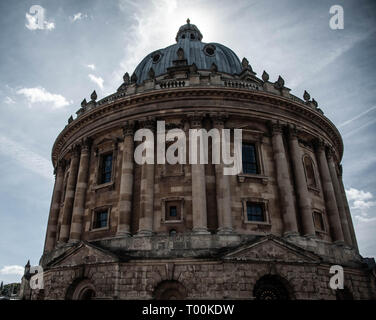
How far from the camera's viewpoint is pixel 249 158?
2342 cm

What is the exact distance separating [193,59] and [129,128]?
49.1 ft

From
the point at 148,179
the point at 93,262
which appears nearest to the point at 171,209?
the point at 148,179

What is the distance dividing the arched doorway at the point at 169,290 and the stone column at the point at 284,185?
7700mm

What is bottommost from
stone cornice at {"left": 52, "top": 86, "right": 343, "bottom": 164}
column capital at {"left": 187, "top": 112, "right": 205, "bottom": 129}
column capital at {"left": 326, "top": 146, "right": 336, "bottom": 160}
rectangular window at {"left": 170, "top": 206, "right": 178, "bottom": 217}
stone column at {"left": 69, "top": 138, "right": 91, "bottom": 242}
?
rectangular window at {"left": 170, "top": 206, "right": 178, "bottom": 217}

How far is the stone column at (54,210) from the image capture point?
27.2m

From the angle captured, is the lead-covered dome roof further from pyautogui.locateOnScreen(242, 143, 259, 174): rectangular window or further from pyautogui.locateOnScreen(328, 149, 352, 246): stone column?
pyautogui.locateOnScreen(328, 149, 352, 246): stone column

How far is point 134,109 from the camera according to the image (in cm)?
2425

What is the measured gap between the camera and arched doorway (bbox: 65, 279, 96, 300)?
65.4ft

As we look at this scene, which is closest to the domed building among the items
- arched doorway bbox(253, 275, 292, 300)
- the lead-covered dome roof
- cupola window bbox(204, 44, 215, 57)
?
arched doorway bbox(253, 275, 292, 300)

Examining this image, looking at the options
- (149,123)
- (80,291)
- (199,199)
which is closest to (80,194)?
(80,291)

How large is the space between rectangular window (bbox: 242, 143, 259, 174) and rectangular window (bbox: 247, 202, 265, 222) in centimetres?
253

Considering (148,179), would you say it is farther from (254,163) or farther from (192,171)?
(254,163)

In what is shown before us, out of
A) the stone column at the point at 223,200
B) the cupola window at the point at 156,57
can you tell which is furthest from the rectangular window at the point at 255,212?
the cupola window at the point at 156,57

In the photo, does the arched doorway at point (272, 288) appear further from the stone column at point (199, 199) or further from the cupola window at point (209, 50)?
the cupola window at point (209, 50)
